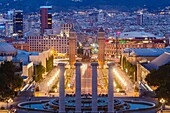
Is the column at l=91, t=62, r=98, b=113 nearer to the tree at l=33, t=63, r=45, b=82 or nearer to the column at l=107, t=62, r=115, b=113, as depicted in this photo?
the column at l=107, t=62, r=115, b=113

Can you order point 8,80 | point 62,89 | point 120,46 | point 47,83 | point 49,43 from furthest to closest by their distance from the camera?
point 49,43 < point 120,46 < point 47,83 < point 8,80 < point 62,89

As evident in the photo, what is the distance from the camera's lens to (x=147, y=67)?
59.5 meters

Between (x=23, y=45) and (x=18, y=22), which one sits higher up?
(x=18, y=22)

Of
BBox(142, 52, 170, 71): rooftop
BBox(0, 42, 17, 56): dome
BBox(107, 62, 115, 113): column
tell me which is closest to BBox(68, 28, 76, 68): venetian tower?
BBox(0, 42, 17, 56): dome

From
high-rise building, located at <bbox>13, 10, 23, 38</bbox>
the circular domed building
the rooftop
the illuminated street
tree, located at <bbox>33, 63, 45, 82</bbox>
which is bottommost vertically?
the illuminated street

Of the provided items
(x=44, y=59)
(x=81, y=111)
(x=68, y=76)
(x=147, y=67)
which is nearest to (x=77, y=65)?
(x=81, y=111)

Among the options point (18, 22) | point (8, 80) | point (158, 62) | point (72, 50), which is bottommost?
point (8, 80)

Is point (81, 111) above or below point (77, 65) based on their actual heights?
below

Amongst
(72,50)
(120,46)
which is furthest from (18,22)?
(72,50)

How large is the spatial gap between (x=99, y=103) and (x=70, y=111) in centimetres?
267

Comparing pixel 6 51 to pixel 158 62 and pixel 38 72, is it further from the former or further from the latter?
pixel 158 62

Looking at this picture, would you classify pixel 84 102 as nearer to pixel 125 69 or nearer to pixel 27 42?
pixel 125 69

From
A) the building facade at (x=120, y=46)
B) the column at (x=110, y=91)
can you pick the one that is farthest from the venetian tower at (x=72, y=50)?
the column at (x=110, y=91)

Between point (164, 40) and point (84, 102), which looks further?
point (164, 40)
